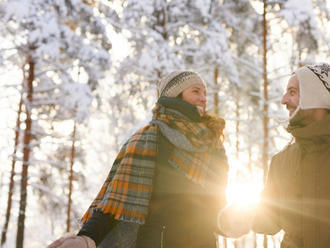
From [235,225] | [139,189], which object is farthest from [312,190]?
[139,189]

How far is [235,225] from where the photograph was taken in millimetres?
2234

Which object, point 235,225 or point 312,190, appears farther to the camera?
point 312,190

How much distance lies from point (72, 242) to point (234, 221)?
3.25ft

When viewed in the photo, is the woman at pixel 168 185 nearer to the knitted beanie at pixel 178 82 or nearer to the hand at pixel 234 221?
the knitted beanie at pixel 178 82

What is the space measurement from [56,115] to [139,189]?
36.4 feet

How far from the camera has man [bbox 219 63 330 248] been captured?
232 cm

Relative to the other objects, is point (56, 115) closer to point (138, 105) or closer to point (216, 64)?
point (138, 105)

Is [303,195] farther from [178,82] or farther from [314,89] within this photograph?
[178,82]

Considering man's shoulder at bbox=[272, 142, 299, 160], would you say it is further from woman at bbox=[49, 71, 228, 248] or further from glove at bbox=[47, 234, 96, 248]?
glove at bbox=[47, 234, 96, 248]

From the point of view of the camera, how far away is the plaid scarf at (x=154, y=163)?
2359 mm

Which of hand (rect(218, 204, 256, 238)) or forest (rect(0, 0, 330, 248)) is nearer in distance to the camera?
hand (rect(218, 204, 256, 238))

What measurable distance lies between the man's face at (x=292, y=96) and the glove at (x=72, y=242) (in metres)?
1.69

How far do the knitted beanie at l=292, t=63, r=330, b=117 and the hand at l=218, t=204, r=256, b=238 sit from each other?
83cm

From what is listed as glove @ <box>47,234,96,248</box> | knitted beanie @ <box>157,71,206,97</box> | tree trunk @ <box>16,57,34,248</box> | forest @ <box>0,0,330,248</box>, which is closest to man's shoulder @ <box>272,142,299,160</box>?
knitted beanie @ <box>157,71,206,97</box>
